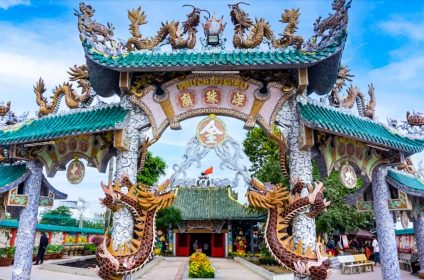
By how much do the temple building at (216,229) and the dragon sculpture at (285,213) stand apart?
21.6 metres

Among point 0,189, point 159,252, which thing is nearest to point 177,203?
point 159,252

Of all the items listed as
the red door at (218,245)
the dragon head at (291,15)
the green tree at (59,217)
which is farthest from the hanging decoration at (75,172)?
the green tree at (59,217)

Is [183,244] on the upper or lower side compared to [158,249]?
upper

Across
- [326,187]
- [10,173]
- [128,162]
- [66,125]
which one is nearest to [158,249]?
[326,187]

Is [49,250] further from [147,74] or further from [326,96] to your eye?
[326,96]

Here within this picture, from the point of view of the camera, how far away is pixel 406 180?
8734 mm

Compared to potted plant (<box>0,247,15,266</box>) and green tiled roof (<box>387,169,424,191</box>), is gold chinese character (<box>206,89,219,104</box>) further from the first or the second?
potted plant (<box>0,247,15,266</box>)

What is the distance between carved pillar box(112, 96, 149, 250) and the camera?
21.5ft

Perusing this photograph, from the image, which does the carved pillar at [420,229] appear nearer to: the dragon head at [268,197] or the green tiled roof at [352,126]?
the green tiled roof at [352,126]

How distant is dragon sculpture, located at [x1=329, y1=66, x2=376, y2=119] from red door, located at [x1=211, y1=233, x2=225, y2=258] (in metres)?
22.4

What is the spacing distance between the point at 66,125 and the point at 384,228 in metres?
7.33

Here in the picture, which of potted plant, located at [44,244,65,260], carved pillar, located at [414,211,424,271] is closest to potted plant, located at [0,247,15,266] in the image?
potted plant, located at [44,244,65,260]

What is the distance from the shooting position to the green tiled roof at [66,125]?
269 inches

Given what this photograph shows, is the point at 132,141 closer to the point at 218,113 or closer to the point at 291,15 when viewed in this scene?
the point at 218,113
